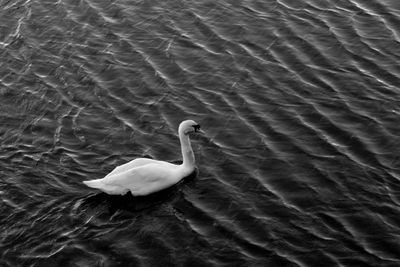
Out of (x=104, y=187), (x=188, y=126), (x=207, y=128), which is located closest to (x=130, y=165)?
(x=104, y=187)

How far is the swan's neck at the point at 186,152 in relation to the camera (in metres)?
20.9

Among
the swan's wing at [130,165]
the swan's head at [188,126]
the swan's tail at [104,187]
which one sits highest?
the swan's head at [188,126]

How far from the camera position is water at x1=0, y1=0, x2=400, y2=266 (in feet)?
59.9

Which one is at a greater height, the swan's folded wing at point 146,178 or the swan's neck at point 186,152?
the swan's neck at point 186,152

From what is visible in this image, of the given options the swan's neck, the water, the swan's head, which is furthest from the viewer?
the swan's head

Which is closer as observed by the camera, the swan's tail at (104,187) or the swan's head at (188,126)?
the swan's tail at (104,187)

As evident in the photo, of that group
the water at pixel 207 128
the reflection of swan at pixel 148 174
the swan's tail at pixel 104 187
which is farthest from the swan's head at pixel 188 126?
the swan's tail at pixel 104 187

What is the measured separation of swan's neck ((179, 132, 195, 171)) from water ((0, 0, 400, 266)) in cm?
31

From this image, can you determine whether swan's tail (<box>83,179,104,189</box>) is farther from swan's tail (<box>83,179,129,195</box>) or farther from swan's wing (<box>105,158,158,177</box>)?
swan's wing (<box>105,158,158,177</box>)

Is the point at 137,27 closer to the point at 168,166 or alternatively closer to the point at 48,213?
the point at 168,166

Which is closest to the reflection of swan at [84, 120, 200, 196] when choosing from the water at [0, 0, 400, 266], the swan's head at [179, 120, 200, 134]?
the swan's head at [179, 120, 200, 134]

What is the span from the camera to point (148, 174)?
20.3m

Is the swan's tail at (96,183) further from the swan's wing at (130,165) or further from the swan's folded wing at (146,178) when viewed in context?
the swan's wing at (130,165)

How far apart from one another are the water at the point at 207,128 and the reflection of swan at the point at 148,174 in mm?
273
